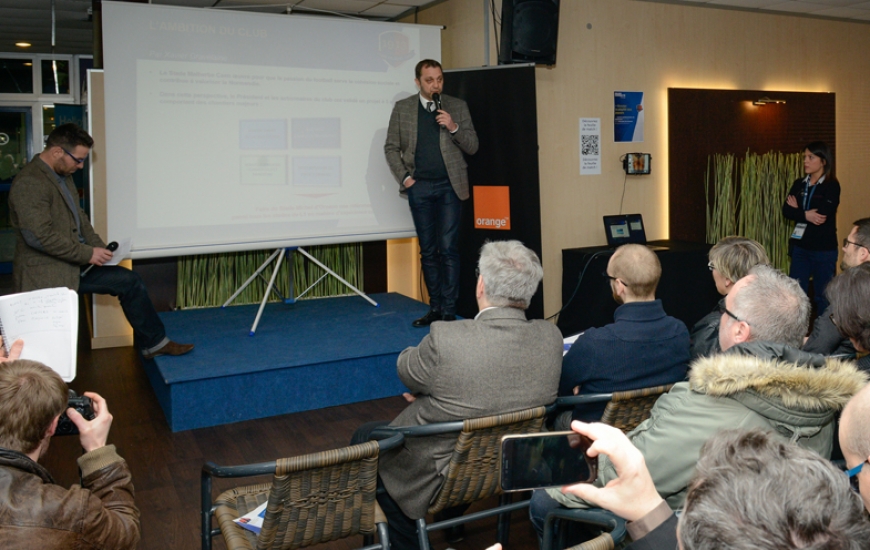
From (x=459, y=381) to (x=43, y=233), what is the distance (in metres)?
3.10

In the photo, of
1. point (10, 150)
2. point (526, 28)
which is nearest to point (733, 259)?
point (526, 28)

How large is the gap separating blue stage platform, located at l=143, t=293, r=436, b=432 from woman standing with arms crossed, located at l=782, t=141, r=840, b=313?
3.07 metres

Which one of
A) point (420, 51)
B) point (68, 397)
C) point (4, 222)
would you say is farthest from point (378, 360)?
point (4, 222)

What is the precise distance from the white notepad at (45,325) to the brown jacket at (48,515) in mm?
584

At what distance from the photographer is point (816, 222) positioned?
587 centimetres

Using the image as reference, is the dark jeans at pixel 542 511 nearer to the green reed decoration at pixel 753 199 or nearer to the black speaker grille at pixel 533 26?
the black speaker grille at pixel 533 26

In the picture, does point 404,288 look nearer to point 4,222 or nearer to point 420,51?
point 420,51

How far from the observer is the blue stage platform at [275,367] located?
14.0 feet

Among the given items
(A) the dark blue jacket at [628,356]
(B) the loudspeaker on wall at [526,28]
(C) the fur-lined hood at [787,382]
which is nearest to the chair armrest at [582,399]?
(A) the dark blue jacket at [628,356]

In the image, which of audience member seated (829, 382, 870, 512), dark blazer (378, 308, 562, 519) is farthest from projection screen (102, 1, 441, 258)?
audience member seated (829, 382, 870, 512)

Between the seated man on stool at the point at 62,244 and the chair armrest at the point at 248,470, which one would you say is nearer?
the chair armrest at the point at 248,470

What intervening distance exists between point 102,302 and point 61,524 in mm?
4834

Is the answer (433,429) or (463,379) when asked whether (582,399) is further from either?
(433,429)

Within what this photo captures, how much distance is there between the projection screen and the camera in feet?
16.1
